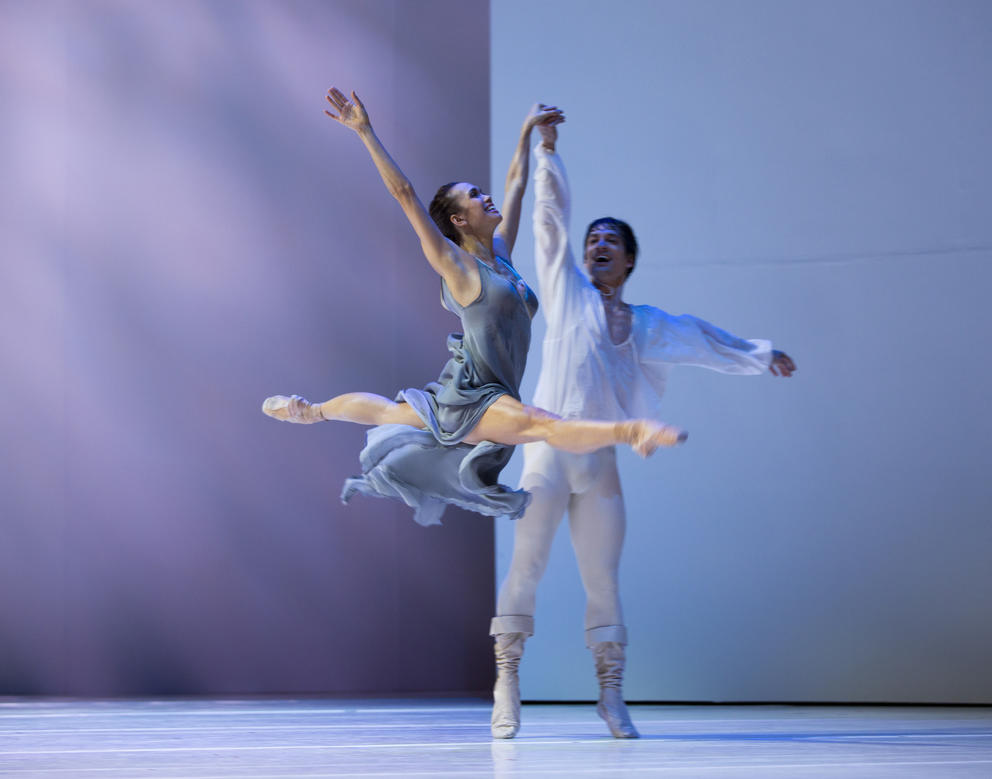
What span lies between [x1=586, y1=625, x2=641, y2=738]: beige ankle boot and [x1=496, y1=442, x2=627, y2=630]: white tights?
4 centimetres

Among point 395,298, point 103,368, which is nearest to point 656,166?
point 395,298

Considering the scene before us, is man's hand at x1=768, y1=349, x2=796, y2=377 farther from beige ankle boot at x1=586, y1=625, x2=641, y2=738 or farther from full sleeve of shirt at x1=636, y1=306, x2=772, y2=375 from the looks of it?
beige ankle boot at x1=586, y1=625, x2=641, y2=738

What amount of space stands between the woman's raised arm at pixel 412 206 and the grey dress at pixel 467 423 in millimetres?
70

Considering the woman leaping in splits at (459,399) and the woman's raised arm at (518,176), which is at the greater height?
the woman's raised arm at (518,176)

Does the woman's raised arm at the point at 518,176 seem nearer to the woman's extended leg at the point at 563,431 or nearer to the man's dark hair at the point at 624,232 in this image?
the man's dark hair at the point at 624,232

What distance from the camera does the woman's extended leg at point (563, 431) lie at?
257 cm

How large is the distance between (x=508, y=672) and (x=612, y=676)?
29cm

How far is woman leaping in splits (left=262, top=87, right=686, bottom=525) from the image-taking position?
286 cm

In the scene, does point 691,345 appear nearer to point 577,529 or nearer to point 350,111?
point 577,529

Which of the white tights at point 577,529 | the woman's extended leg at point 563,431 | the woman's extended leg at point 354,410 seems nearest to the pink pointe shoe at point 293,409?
→ the woman's extended leg at point 354,410

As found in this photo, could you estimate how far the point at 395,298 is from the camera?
521cm

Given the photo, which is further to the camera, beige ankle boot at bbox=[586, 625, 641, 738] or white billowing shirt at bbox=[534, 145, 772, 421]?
white billowing shirt at bbox=[534, 145, 772, 421]

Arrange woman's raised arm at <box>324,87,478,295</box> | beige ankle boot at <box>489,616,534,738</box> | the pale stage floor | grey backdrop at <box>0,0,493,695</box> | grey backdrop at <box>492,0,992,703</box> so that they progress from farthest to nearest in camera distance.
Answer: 1. grey backdrop at <box>0,0,493,695</box>
2. grey backdrop at <box>492,0,992,703</box>
3. beige ankle boot at <box>489,616,534,738</box>
4. woman's raised arm at <box>324,87,478,295</box>
5. the pale stage floor

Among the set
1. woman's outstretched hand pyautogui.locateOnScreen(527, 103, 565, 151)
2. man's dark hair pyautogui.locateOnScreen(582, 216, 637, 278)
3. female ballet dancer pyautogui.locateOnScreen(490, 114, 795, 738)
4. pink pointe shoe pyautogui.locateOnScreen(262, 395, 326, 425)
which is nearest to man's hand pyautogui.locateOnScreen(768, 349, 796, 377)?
female ballet dancer pyautogui.locateOnScreen(490, 114, 795, 738)
